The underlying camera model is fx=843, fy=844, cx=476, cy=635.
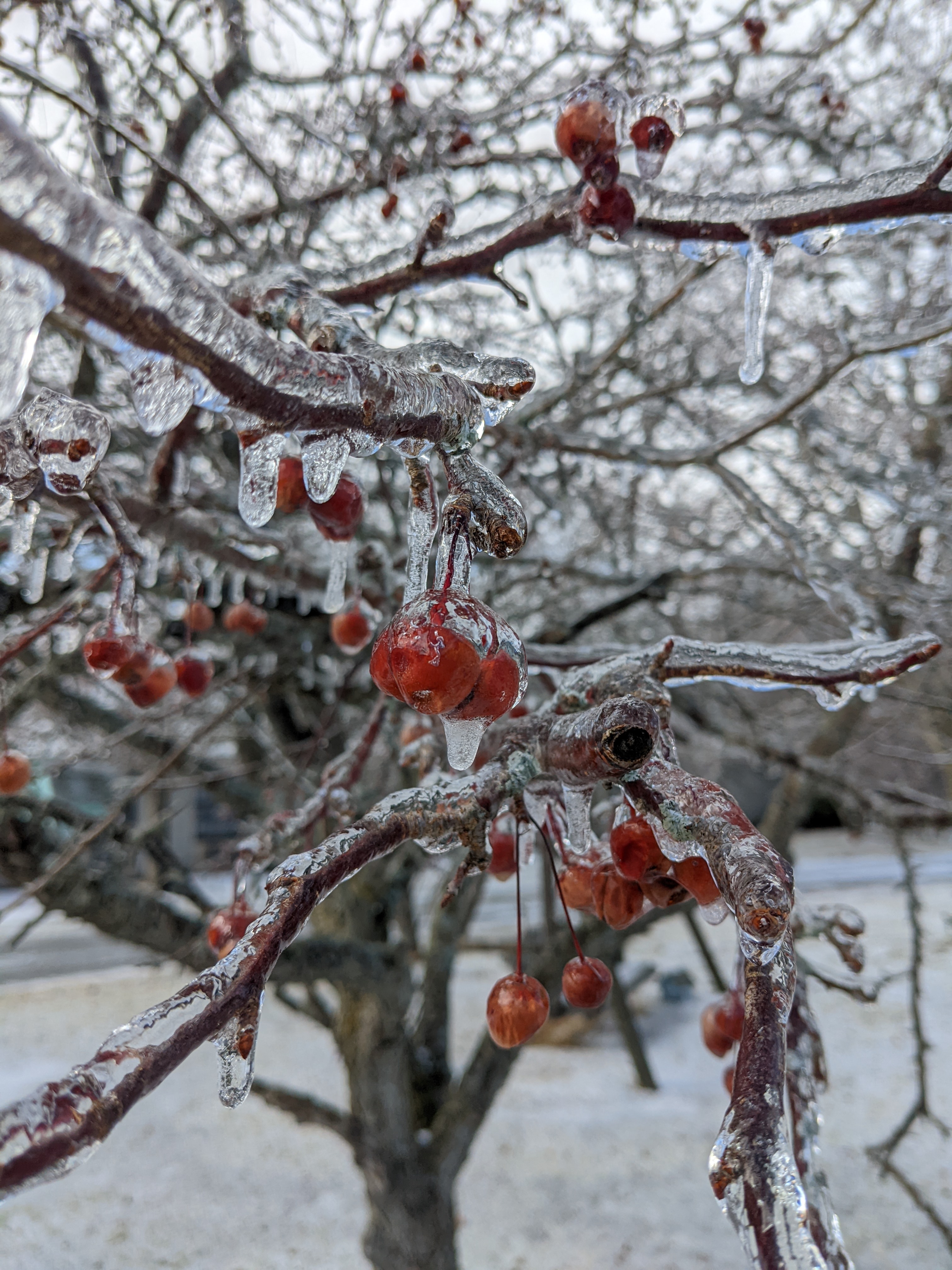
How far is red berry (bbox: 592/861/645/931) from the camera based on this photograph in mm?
972

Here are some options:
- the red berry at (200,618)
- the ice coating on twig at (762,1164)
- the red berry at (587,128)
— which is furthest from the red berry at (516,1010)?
the red berry at (200,618)

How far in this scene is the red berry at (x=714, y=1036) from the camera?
4.59ft

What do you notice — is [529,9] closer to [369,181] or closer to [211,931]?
[369,181]

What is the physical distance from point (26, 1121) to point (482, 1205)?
17.2 feet

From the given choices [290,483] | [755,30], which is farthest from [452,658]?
[755,30]

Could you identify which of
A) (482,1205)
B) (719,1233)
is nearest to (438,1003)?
(482,1205)

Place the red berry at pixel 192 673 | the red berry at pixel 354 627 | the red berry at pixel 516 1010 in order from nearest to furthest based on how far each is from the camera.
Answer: the red berry at pixel 516 1010 < the red berry at pixel 354 627 < the red berry at pixel 192 673

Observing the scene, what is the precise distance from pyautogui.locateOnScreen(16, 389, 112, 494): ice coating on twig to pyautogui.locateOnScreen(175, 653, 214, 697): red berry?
40.5 inches

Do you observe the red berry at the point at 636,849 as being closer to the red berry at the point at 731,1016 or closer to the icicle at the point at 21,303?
the red berry at the point at 731,1016

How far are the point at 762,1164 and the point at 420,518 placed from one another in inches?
22.8

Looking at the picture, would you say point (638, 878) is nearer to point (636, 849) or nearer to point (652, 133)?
point (636, 849)

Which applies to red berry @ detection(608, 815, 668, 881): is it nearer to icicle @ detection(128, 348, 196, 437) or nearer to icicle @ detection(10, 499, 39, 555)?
icicle @ detection(128, 348, 196, 437)

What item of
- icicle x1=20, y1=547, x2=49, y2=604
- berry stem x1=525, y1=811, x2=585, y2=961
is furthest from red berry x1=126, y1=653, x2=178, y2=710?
berry stem x1=525, y1=811, x2=585, y2=961

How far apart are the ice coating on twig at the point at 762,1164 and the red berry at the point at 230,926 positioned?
2.80ft
